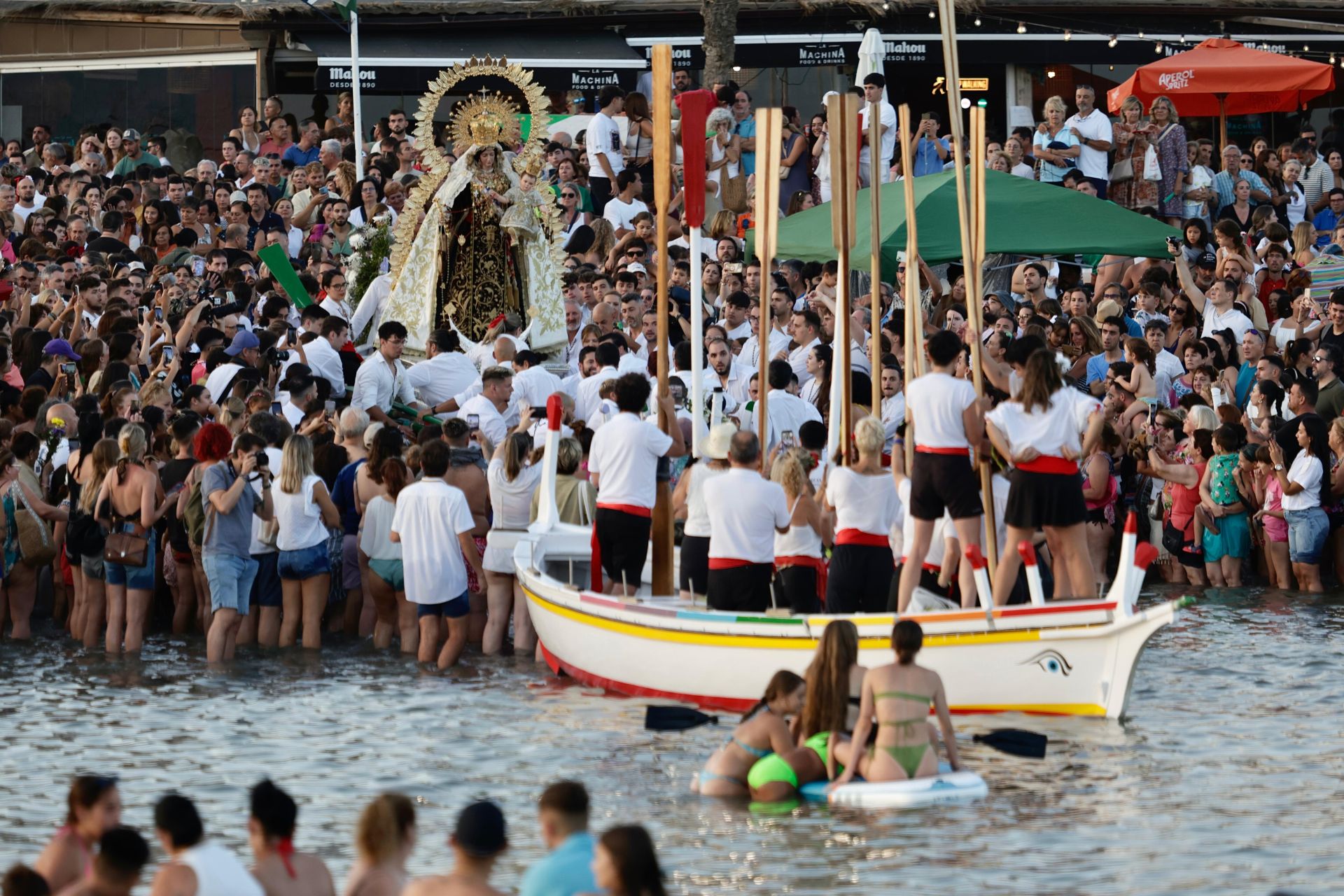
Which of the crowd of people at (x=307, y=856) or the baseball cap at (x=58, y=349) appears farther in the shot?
the baseball cap at (x=58, y=349)

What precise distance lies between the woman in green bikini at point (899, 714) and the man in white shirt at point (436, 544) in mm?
4458

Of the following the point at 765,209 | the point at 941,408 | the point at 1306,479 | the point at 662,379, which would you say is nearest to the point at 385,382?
the point at 662,379

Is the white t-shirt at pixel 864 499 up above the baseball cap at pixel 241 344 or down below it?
below

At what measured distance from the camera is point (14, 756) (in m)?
12.4

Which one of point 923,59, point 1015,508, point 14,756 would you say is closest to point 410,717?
point 14,756

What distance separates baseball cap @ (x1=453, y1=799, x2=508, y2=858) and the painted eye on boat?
5.53m

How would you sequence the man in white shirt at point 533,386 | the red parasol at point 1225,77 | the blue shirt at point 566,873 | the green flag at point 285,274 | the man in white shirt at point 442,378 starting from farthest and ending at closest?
the red parasol at point 1225,77 → the green flag at point 285,274 → the man in white shirt at point 442,378 → the man in white shirt at point 533,386 → the blue shirt at point 566,873

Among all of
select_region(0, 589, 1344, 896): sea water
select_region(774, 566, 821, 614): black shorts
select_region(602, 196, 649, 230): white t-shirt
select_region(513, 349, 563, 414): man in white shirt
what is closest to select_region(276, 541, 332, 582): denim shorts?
select_region(0, 589, 1344, 896): sea water

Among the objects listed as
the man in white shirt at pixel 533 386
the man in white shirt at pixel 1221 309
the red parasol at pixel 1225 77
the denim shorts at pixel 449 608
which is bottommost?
the denim shorts at pixel 449 608

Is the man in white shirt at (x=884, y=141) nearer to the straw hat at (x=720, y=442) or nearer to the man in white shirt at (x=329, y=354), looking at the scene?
the man in white shirt at (x=329, y=354)

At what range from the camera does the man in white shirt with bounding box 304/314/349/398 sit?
17.9 metres

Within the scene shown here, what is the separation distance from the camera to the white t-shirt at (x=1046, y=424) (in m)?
12.6

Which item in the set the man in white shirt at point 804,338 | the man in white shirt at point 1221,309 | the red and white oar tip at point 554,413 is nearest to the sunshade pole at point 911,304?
the red and white oar tip at point 554,413

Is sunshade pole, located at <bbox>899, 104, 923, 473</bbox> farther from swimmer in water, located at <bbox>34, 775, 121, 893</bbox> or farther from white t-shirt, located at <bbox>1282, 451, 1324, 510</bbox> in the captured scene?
swimmer in water, located at <bbox>34, 775, 121, 893</bbox>
